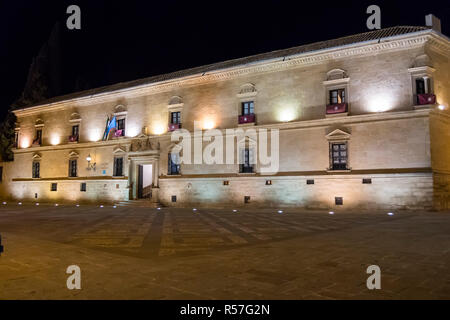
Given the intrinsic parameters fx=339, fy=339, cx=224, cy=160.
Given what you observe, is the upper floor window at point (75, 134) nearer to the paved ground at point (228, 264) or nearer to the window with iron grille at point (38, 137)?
the window with iron grille at point (38, 137)

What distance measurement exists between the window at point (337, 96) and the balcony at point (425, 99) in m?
3.83

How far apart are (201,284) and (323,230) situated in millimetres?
6549

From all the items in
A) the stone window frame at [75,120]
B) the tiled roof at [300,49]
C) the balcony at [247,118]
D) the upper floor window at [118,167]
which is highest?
the tiled roof at [300,49]

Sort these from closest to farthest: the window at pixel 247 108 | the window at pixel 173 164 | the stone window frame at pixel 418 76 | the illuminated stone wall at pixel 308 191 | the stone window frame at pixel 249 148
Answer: the illuminated stone wall at pixel 308 191, the stone window frame at pixel 418 76, the stone window frame at pixel 249 148, the window at pixel 247 108, the window at pixel 173 164

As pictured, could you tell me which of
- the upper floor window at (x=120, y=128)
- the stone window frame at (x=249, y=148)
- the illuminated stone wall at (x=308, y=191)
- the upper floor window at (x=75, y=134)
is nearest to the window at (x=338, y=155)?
the illuminated stone wall at (x=308, y=191)

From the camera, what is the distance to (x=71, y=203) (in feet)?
95.3

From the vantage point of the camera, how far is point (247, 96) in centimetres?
2211

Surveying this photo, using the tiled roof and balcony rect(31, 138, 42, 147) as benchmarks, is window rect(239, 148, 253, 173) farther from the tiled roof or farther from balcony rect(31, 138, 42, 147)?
balcony rect(31, 138, 42, 147)

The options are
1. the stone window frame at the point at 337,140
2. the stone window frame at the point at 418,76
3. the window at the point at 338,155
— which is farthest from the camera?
the window at the point at 338,155

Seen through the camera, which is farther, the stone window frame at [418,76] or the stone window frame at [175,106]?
the stone window frame at [175,106]

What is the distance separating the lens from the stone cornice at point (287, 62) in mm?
17391

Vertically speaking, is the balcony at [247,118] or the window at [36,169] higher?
the balcony at [247,118]

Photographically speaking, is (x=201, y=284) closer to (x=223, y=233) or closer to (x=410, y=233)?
(x=223, y=233)

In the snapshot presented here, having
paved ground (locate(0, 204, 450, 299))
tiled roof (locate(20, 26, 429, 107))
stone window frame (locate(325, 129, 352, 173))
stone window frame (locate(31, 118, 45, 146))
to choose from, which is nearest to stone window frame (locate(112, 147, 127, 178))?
tiled roof (locate(20, 26, 429, 107))
